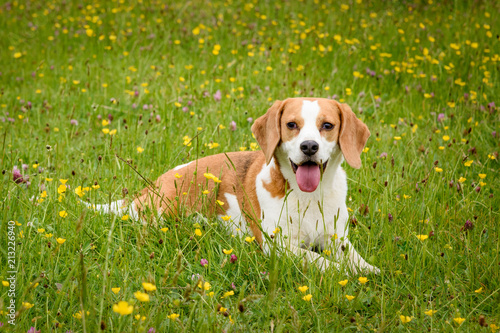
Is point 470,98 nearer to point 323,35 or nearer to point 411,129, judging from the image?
point 411,129

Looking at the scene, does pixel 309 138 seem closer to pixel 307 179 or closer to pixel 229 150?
pixel 307 179

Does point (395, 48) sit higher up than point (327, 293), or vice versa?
point (395, 48)

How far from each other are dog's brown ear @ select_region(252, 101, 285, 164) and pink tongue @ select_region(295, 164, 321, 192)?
0.26 meters

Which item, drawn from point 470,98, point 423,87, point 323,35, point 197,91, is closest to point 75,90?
point 197,91

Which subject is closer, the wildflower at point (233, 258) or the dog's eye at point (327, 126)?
the wildflower at point (233, 258)

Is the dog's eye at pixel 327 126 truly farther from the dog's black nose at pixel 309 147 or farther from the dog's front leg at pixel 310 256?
the dog's front leg at pixel 310 256

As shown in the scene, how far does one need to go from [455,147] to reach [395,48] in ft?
9.07

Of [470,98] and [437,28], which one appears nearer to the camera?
[470,98]

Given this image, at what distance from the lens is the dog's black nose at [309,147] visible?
3043mm

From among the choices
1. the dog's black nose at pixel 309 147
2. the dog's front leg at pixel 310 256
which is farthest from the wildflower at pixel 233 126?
the dog's front leg at pixel 310 256

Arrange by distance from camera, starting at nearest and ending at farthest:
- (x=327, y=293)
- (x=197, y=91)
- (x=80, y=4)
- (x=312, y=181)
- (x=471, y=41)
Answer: (x=327, y=293), (x=312, y=181), (x=197, y=91), (x=471, y=41), (x=80, y=4)

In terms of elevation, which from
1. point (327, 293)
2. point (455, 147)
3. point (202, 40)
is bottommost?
point (327, 293)

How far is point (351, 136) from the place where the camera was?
336 centimetres

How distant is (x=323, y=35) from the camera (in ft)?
22.8
